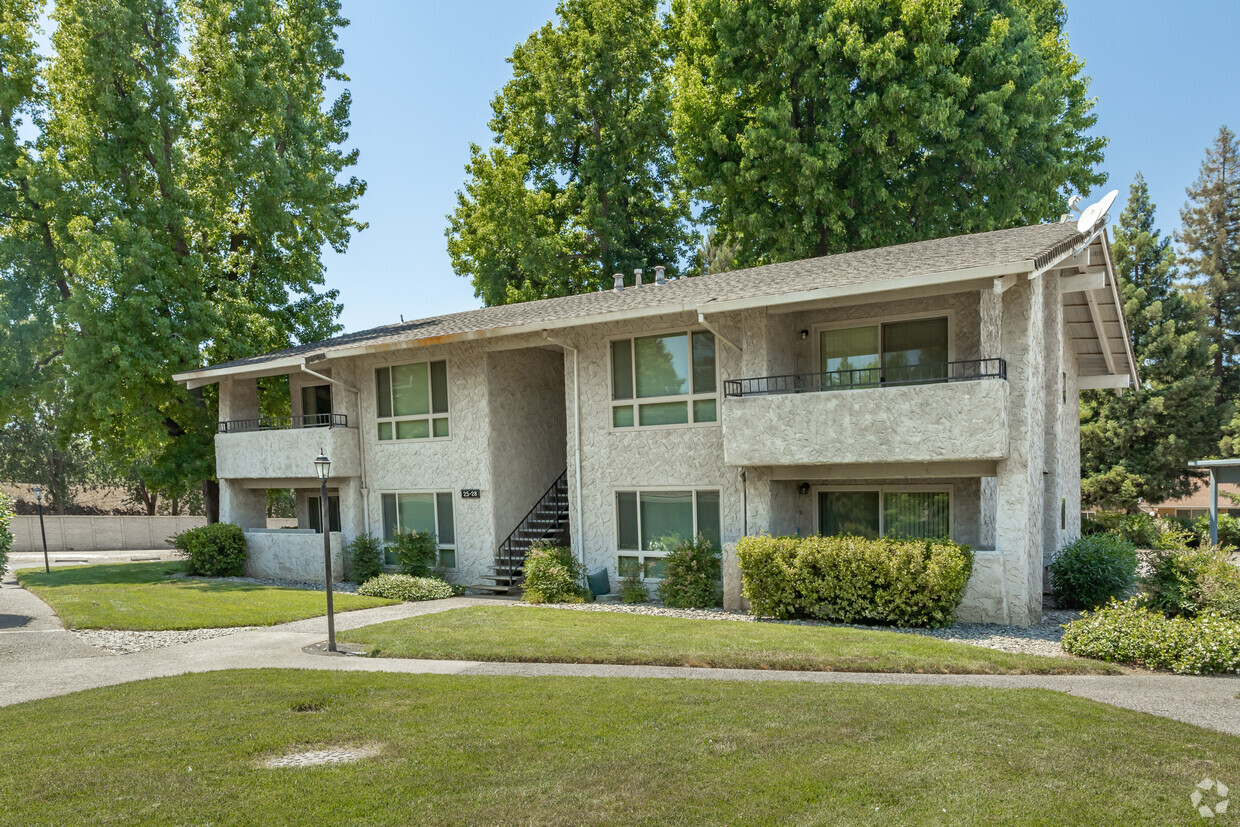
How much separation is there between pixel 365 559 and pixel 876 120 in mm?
18384

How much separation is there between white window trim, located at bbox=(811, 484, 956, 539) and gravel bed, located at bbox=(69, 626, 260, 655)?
10144 millimetres

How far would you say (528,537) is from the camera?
61.9 feet

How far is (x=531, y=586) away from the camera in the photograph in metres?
16.6

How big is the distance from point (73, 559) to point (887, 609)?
32401mm

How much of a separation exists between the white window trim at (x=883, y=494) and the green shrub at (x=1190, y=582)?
3.11 metres

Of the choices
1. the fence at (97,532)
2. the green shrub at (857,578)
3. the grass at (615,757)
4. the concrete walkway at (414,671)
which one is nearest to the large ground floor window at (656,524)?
the green shrub at (857,578)

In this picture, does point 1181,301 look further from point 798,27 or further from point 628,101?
point 628,101

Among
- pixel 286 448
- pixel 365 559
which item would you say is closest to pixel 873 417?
pixel 365 559

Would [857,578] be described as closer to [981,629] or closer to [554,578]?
[981,629]

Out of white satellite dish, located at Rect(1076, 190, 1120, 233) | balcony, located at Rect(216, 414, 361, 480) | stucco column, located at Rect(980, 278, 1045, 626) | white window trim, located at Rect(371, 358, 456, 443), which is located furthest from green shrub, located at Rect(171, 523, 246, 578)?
white satellite dish, located at Rect(1076, 190, 1120, 233)

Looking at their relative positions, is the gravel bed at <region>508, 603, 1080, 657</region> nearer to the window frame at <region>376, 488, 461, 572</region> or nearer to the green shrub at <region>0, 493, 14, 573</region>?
the window frame at <region>376, 488, 461, 572</region>

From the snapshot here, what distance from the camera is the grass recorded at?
546 cm

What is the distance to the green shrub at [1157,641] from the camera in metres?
9.42

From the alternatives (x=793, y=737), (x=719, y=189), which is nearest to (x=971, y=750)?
(x=793, y=737)
